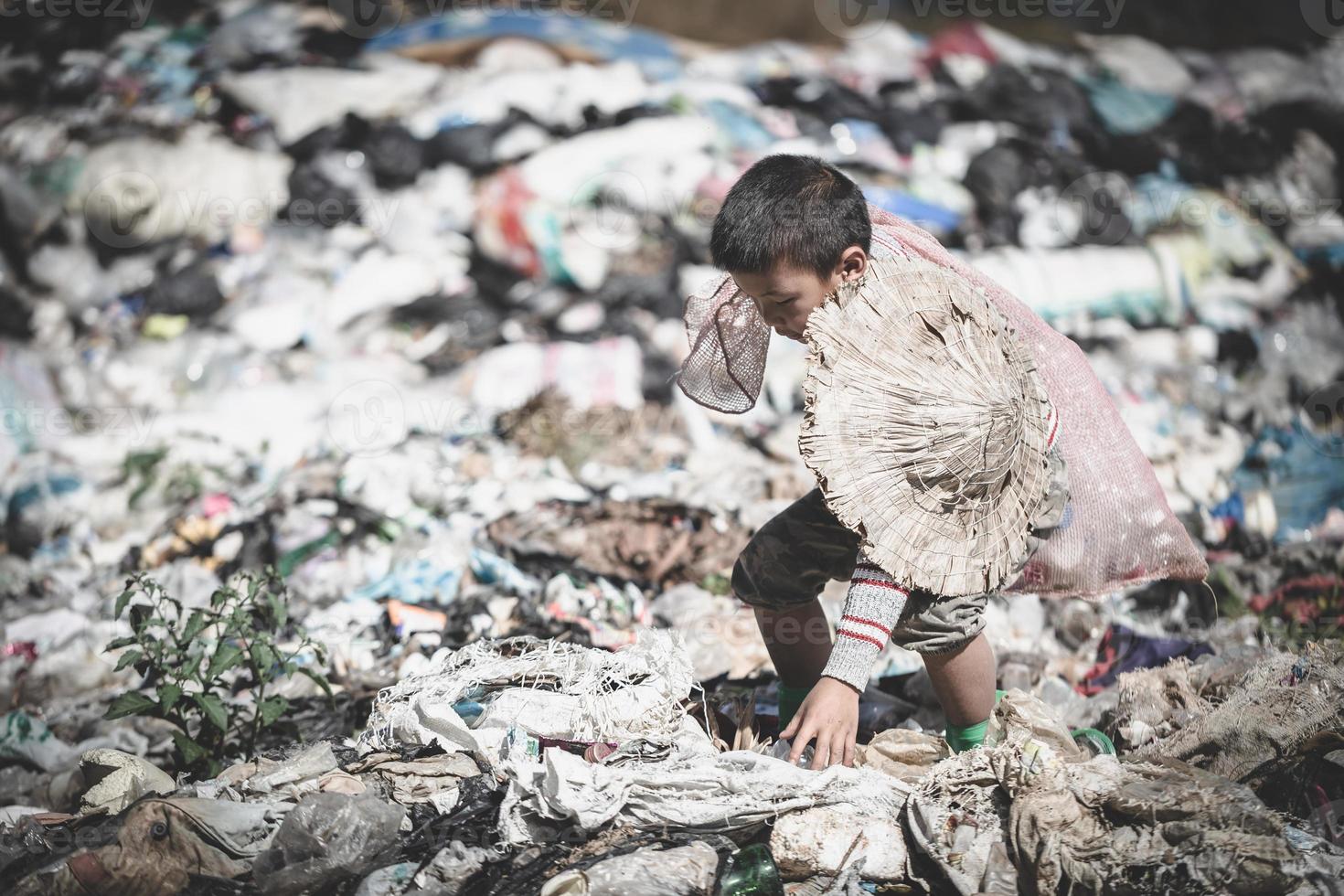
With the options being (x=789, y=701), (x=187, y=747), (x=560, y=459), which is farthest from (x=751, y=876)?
(x=560, y=459)

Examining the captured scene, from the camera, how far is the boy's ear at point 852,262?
1.80 meters

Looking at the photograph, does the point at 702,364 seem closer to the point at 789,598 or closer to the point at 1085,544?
the point at 789,598

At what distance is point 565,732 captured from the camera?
1983mm

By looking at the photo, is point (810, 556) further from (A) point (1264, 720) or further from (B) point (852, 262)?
(A) point (1264, 720)

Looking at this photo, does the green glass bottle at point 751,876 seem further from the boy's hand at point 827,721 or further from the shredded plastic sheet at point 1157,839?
the shredded plastic sheet at point 1157,839

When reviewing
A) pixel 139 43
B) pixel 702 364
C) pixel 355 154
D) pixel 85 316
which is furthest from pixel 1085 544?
pixel 139 43

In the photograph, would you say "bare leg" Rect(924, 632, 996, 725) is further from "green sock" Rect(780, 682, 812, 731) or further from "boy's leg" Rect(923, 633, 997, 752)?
"green sock" Rect(780, 682, 812, 731)

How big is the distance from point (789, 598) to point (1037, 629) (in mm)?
1327

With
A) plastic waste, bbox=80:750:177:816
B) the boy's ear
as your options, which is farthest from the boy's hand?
plastic waste, bbox=80:750:177:816

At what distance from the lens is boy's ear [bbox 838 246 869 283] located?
1.80m

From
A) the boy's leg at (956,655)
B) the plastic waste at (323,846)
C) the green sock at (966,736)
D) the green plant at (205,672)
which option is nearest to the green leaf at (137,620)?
the green plant at (205,672)

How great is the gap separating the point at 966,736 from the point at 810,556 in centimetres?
45

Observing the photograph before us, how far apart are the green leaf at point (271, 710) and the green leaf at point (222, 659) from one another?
12 cm

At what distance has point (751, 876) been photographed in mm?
1700
